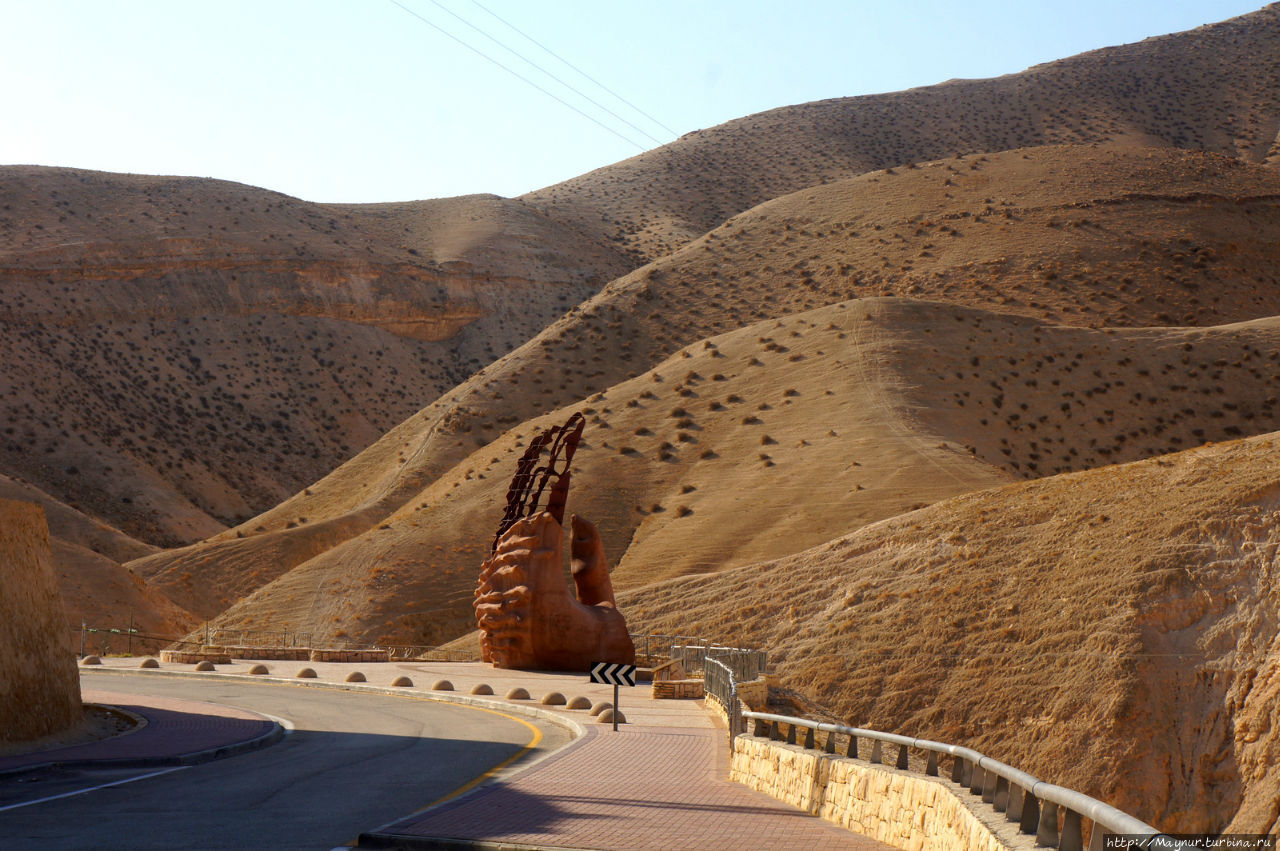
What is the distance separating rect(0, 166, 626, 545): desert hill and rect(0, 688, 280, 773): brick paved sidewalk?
54.9m

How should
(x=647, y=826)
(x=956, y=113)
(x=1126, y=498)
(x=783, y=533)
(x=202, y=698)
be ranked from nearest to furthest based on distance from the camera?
(x=647, y=826)
(x=202, y=698)
(x=1126, y=498)
(x=783, y=533)
(x=956, y=113)

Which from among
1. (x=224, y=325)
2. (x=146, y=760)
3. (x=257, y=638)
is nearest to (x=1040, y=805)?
(x=146, y=760)

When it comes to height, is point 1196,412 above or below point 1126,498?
above

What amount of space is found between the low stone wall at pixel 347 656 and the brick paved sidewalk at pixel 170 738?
1716 cm

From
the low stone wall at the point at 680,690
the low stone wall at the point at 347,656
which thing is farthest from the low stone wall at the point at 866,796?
the low stone wall at the point at 347,656

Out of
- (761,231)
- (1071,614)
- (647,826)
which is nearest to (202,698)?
(647,826)

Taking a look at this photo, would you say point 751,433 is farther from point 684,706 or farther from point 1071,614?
point 684,706

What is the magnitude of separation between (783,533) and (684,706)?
71.5ft

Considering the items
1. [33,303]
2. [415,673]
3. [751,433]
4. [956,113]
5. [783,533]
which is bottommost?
[415,673]

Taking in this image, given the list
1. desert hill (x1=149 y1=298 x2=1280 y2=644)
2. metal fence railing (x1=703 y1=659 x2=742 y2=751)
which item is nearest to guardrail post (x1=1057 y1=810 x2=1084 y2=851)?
metal fence railing (x1=703 y1=659 x2=742 y2=751)

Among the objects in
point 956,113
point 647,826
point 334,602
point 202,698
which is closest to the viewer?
point 647,826

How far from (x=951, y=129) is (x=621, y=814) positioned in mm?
122046

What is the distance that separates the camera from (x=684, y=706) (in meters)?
25.7

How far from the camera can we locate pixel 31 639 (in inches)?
677
